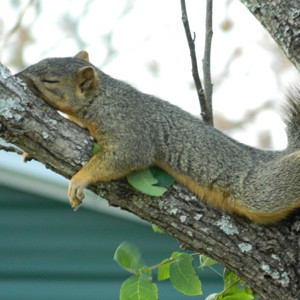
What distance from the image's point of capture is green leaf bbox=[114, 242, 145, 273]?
263 cm

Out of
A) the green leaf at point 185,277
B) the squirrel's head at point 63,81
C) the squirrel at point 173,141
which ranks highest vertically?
the squirrel's head at point 63,81

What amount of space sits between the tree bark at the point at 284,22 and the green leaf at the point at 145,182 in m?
0.70

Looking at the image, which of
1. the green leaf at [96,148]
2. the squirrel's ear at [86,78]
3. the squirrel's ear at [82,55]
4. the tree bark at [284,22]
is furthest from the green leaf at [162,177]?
the squirrel's ear at [82,55]

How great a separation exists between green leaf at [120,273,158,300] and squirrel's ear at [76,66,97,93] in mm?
997

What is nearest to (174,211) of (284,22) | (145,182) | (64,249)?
(145,182)

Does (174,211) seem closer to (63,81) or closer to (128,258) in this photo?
(128,258)

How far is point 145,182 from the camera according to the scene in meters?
2.74

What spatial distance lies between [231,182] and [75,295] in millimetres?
2152

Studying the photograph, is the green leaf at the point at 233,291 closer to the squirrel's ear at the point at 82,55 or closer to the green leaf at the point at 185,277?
the green leaf at the point at 185,277

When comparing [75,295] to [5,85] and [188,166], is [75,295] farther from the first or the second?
[5,85]

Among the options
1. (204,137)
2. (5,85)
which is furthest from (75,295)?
(5,85)

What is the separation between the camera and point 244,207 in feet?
9.95

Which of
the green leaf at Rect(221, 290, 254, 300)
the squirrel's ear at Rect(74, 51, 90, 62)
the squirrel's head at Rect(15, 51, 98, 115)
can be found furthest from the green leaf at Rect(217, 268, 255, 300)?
the squirrel's ear at Rect(74, 51, 90, 62)

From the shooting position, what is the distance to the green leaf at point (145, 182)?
2602 mm
